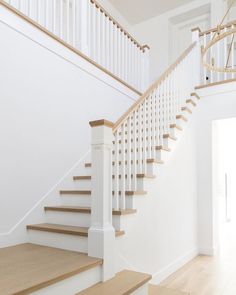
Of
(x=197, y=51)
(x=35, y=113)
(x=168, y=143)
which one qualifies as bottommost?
(x=168, y=143)

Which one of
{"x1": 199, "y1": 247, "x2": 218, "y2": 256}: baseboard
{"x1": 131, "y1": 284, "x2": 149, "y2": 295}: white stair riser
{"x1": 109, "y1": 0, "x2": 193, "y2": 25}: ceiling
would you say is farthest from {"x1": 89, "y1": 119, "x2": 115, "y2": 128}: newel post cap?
{"x1": 109, "y1": 0, "x2": 193, "y2": 25}: ceiling

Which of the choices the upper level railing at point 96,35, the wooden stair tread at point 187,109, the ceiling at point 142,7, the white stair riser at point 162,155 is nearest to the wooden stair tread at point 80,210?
the white stair riser at point 162,155

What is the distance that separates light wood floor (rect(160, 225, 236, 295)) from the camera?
9.80 feet

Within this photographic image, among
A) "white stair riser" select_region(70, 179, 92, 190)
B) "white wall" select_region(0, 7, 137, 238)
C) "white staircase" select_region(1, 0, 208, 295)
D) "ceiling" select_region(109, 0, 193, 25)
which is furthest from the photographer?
"ceiling" select_region(109, 0, 193, 25)

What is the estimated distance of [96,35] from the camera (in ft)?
14.8

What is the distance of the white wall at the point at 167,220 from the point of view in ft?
9.02

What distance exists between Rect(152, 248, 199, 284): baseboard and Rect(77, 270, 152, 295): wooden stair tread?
0.91 metres

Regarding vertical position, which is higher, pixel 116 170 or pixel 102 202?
pixel 116 170

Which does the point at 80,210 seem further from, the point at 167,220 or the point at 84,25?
the point at 84,25

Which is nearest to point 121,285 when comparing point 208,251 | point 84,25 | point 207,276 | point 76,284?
point 76,284

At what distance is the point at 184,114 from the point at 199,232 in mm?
1875

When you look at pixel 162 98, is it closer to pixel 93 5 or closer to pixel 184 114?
pixel 184 114

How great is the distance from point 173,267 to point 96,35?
356 cm

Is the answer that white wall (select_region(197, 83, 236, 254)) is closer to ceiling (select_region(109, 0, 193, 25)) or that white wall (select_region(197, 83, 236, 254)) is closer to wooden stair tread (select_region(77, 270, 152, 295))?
wooden stair tread (select_region(77, 270, 152, 295))
